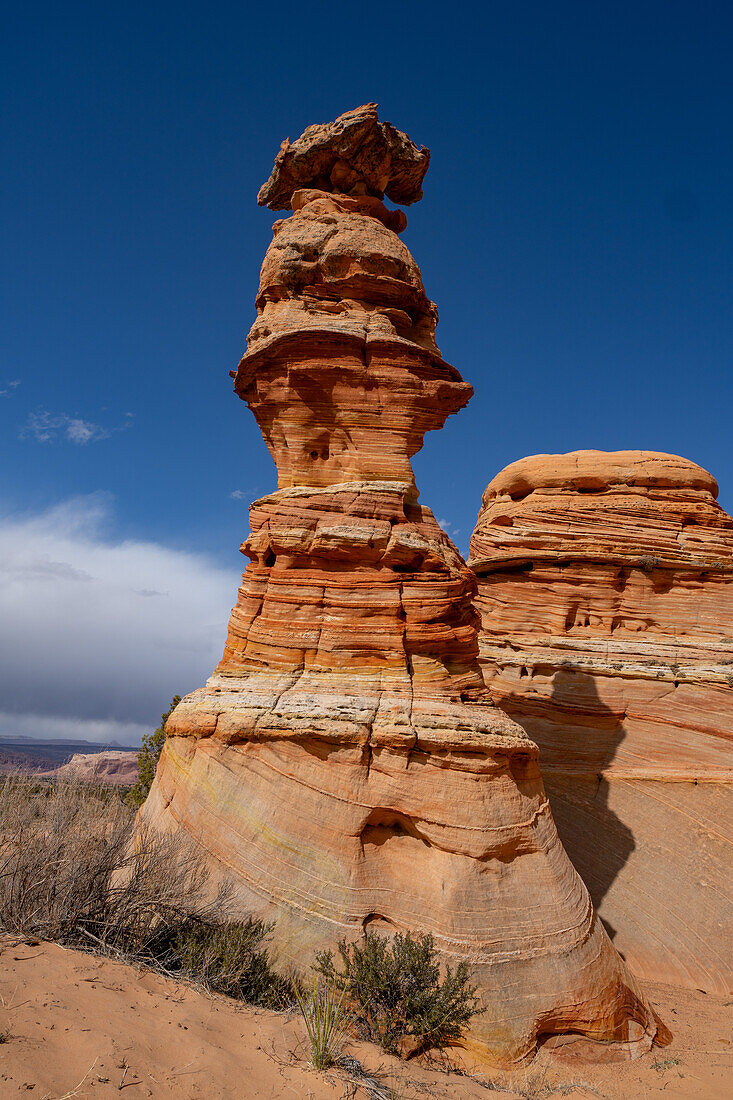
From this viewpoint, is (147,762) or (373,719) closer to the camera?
(373,719)

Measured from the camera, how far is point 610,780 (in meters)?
16.6

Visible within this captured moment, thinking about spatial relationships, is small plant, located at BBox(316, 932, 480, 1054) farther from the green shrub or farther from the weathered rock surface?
the weathered rock surface

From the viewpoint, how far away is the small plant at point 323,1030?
20.3ft

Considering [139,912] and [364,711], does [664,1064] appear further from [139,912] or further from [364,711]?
[139,912]

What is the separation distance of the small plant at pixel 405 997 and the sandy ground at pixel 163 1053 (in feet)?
1.34

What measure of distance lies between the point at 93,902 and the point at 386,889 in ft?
13.2

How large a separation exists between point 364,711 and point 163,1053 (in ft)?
16.6

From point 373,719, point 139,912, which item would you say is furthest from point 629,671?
point 139,912

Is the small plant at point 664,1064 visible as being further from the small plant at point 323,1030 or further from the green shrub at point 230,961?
the green shrub at point 230,961

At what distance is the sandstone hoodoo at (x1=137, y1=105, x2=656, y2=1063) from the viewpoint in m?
8.79

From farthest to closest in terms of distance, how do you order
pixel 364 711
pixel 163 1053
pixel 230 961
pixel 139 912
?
pixel 364 711, pixel 139 912, pixel 230 961, pixel 163 1053

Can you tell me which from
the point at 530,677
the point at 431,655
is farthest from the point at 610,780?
the point at 431,655

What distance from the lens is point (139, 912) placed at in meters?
7.73

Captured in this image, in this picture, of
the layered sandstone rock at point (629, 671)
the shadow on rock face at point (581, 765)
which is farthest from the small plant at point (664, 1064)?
the shadow on rock face at point (581, 765)
